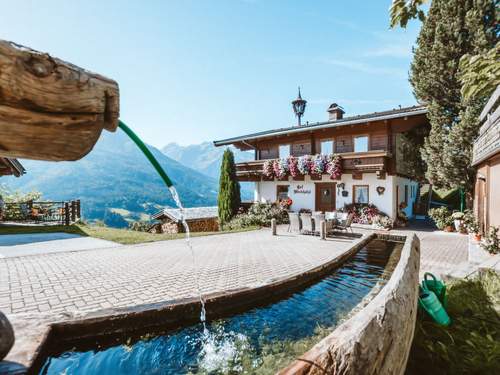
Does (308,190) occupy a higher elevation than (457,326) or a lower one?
higher

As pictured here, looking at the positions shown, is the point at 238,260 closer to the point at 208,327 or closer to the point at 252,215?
the point at 208,327

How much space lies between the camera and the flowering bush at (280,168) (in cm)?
1825

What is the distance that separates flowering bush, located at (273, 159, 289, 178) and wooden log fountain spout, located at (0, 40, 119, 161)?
684 inches

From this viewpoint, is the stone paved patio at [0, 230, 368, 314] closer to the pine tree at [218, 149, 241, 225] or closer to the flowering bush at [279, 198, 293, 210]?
the flowering bush at [279, 198, 293, 210]

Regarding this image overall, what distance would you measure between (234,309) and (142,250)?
637 centimetres

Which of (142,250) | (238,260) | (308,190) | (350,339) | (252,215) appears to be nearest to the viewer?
(350,339)

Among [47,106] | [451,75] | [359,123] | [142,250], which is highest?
[451,75]

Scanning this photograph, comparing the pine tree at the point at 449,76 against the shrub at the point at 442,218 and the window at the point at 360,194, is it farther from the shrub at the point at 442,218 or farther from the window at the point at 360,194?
the window at the point at 360,194

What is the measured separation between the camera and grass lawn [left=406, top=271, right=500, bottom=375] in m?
3.14

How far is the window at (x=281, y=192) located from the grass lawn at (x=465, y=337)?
1491 cm

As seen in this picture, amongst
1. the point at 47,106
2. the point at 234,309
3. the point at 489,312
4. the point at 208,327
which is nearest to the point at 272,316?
the point at 234,309

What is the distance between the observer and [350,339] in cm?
194

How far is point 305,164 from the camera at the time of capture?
17234 millimetres

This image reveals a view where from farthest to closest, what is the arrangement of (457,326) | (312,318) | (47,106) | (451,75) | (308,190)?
(308,190)
(451,75)
(312,318)
(457,326)
(47,106)
